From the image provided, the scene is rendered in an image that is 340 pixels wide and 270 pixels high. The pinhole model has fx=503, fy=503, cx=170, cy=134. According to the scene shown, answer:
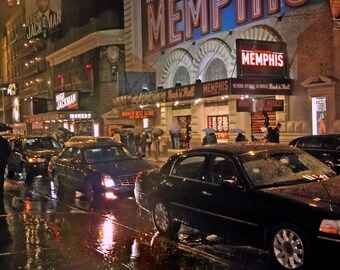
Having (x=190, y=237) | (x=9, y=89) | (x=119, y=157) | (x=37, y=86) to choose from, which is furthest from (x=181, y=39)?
(x=9, y=89)

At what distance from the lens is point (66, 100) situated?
1555 inches

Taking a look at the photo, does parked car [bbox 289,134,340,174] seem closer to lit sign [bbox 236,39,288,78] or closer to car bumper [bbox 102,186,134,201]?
car bumper [bbox 102,186,134,201]

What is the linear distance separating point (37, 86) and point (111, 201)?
47.4 meters

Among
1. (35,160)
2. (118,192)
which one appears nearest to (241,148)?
(118,192)

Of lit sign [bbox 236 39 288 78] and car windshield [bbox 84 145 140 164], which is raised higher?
lit sign [bbox 236 39 288 78]

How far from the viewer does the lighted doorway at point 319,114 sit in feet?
60.7

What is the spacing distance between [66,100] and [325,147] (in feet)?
96.5

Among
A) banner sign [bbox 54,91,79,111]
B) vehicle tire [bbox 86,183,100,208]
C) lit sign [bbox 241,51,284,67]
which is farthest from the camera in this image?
banner sign [bbox 54,91,79,111]

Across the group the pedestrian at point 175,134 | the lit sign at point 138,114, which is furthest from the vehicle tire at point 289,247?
the lit sign at point 138,114

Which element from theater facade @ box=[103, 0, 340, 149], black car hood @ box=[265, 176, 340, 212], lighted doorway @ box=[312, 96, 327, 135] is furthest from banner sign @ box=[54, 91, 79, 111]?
black car hood @ box=[265, 176, 340, 212]

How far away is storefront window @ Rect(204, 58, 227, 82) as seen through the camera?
24658 mm

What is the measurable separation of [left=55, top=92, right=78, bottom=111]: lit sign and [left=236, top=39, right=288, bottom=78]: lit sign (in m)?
21.0

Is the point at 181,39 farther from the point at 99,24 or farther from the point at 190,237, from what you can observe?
the point at 190,237

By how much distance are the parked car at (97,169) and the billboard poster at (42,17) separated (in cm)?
3479
